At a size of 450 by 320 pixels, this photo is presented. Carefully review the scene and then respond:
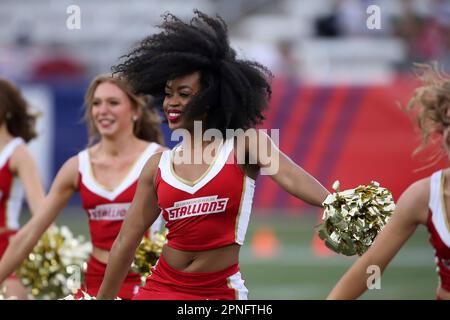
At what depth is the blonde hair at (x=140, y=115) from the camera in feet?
20.2

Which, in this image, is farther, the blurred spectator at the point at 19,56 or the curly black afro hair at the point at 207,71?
the blurred spectator at the point at 19,56

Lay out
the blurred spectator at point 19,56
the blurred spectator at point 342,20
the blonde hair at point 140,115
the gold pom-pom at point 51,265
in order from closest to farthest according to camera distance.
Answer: the blonde hair at point 140,115 → the gold pom-pom at point 51,265 → the blurred spectator at point 19,56 → the blurred spectator at point 342,20

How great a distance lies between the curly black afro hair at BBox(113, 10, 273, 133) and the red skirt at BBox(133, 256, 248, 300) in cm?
61

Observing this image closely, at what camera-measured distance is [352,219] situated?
14.1 ft

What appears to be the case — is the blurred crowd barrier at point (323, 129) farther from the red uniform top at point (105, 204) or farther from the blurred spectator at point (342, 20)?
the red uniform top at point (105, 204)

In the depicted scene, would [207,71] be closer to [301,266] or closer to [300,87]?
[301,266]

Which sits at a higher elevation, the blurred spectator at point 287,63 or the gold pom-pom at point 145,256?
the blurred spectator at point 287,63

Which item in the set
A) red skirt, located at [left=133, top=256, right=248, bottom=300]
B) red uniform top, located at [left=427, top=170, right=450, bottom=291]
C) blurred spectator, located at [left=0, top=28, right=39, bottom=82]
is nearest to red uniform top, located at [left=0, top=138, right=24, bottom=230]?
red skirt, located at [left=133, top=256, right=248, bottom=300]

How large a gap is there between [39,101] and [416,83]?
489cm

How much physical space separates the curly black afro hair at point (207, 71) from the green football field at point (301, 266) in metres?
4.59

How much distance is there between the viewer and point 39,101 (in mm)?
14344

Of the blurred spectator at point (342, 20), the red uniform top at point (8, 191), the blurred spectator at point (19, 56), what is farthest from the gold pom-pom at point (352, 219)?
the blurred spectator at point (342, 20)
